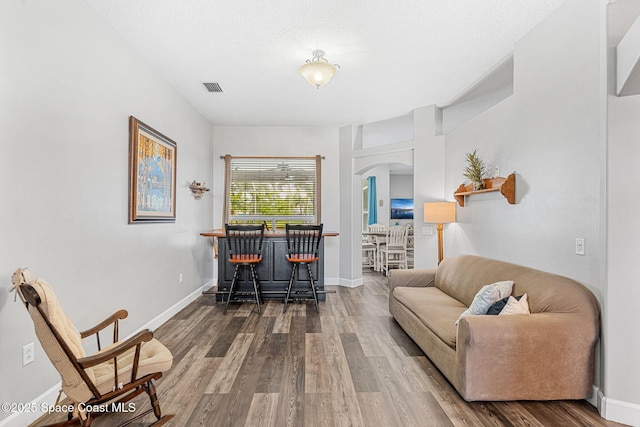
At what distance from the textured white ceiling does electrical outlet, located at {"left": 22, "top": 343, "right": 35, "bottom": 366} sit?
2.49m

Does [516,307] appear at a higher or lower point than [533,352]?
higher

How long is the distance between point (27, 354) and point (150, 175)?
1.92 metres

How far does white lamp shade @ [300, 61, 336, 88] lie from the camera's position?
3.06 meters

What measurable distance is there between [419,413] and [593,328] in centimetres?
125

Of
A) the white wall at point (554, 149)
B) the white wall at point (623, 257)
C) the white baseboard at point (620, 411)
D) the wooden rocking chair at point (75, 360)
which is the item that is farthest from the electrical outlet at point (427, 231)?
the wooden rocking chair at point (75, 360)

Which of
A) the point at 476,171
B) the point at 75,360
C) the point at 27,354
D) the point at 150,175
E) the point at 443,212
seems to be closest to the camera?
the point at 75,360

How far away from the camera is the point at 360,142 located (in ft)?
19.3

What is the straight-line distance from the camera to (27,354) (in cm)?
195

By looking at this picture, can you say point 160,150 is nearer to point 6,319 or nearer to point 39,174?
point 39,174

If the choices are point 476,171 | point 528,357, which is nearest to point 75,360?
point 528,357

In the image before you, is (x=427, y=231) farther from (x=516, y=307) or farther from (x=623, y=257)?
(x=623, y=257)

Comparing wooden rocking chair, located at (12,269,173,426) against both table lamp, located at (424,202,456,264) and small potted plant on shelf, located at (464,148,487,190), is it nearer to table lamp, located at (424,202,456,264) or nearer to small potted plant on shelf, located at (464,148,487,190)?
small potted plant on shelf, located at (464,148,487,190)

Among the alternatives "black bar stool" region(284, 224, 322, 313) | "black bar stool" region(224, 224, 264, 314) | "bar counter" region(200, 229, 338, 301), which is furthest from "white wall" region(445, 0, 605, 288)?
"black bar stool" region(224, 224, 264, 314)

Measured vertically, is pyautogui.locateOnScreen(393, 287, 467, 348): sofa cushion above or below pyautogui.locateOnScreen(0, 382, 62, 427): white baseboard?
above
